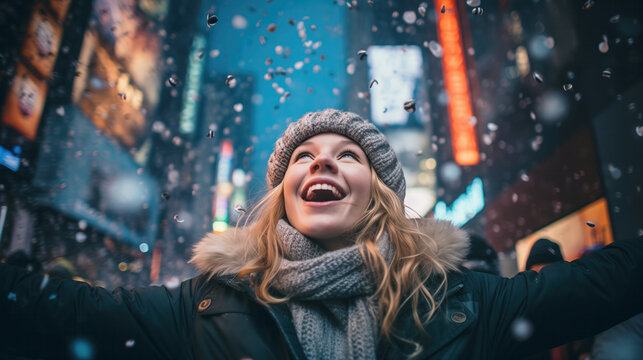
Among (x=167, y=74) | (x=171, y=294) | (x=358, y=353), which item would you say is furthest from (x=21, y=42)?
(x=167, y=74)

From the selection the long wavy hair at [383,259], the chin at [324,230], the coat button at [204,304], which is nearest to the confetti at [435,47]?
the long wavy hair at [383,259]

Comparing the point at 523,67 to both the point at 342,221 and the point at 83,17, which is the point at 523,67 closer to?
the point at 342,221

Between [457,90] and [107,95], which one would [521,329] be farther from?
[107,95]

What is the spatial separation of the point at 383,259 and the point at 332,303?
1.04ft

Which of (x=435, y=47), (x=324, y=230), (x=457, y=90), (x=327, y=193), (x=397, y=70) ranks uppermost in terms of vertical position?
(x=397, y=70)

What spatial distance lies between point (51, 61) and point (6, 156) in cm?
258

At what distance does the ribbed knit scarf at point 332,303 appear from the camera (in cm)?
166

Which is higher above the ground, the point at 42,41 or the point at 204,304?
the point at 42,41

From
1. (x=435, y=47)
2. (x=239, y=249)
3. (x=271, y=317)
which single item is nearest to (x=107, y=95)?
(x=435, y=47)

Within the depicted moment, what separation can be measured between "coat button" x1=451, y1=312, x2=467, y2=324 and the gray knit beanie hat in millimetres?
872

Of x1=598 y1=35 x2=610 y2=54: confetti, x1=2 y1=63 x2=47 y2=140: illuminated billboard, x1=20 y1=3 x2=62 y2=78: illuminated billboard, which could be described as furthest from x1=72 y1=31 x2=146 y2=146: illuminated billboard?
x1=598 y1=35 x2=610 y2=54: confetti

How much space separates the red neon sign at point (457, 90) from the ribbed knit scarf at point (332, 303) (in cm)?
1062

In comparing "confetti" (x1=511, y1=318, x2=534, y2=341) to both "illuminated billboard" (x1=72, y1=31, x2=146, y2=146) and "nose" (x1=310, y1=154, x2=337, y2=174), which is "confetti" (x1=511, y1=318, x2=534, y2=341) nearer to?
"nose" (x1=310, y1=154, x2=337, y2=174)

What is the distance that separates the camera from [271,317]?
1.75m
